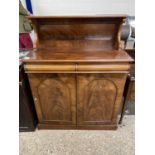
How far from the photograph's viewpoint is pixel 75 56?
1.40 meters

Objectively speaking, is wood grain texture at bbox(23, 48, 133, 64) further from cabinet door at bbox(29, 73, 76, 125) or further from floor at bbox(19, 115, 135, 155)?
floor at bbox(19, 115, 135, 155)

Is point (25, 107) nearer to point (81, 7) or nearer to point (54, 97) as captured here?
point (54, 97)

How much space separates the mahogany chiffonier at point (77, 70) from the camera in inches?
51.6

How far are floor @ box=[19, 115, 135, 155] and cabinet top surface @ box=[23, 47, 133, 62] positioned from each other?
0.84m

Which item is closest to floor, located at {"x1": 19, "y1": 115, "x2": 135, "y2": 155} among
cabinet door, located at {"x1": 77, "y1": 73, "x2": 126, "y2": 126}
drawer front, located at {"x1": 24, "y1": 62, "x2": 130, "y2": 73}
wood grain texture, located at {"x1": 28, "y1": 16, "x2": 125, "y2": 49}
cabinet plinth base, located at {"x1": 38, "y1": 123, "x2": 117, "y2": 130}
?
cabinet plinth base, located at {"x1": 38, "y1": 123, "x2": 117, "y2": 130}

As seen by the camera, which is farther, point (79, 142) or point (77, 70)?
point (79, 142)

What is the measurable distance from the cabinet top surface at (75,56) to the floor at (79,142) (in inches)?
33.1

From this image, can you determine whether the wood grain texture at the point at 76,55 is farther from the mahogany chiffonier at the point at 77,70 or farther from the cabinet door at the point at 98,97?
the cabinet door at the point at 98,97

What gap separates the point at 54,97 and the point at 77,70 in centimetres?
38

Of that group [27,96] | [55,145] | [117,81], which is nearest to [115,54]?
[117,81]

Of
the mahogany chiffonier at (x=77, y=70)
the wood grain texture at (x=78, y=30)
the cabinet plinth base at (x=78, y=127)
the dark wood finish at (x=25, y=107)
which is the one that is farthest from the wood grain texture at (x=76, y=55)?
the cabinet plinth base at (x=78, y=127)

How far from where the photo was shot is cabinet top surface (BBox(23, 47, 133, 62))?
4.22 feet

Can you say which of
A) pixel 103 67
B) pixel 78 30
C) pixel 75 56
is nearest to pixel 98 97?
pixel 103 67
